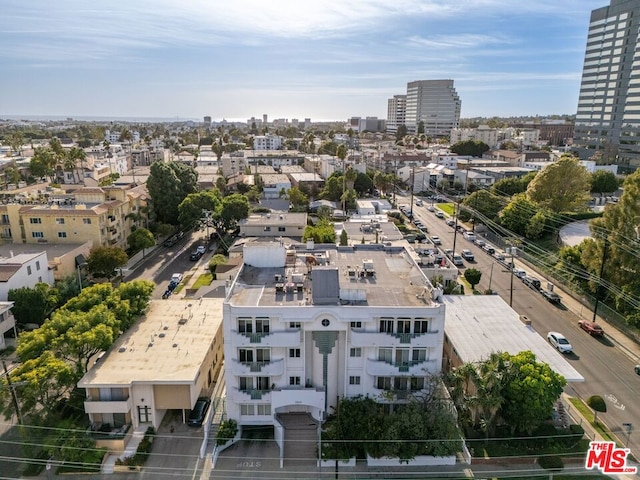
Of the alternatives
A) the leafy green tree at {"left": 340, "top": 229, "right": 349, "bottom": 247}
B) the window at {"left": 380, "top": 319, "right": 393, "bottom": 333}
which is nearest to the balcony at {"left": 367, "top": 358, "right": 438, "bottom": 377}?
the window at {"left": 380, "top": 319, "right": 393, "bottom": 333}

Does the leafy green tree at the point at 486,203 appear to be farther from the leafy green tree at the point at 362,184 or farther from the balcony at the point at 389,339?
the balcony at the point at 389,339

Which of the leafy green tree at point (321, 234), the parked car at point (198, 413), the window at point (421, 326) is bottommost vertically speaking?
the parked car at point (198, 413)

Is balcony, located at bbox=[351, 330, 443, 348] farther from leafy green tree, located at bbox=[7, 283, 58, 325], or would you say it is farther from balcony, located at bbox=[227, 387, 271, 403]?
leafy green tree, located at bbox=[7, 283, 58, 325]

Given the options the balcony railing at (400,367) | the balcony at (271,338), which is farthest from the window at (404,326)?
the balcony at (271,338)

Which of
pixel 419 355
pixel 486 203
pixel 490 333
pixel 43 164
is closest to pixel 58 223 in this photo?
pixel 419 355

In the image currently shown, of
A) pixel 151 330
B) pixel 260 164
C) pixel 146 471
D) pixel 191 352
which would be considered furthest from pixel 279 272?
pixel 260 164

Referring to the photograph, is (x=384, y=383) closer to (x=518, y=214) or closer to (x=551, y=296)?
(x=551, y=296)
